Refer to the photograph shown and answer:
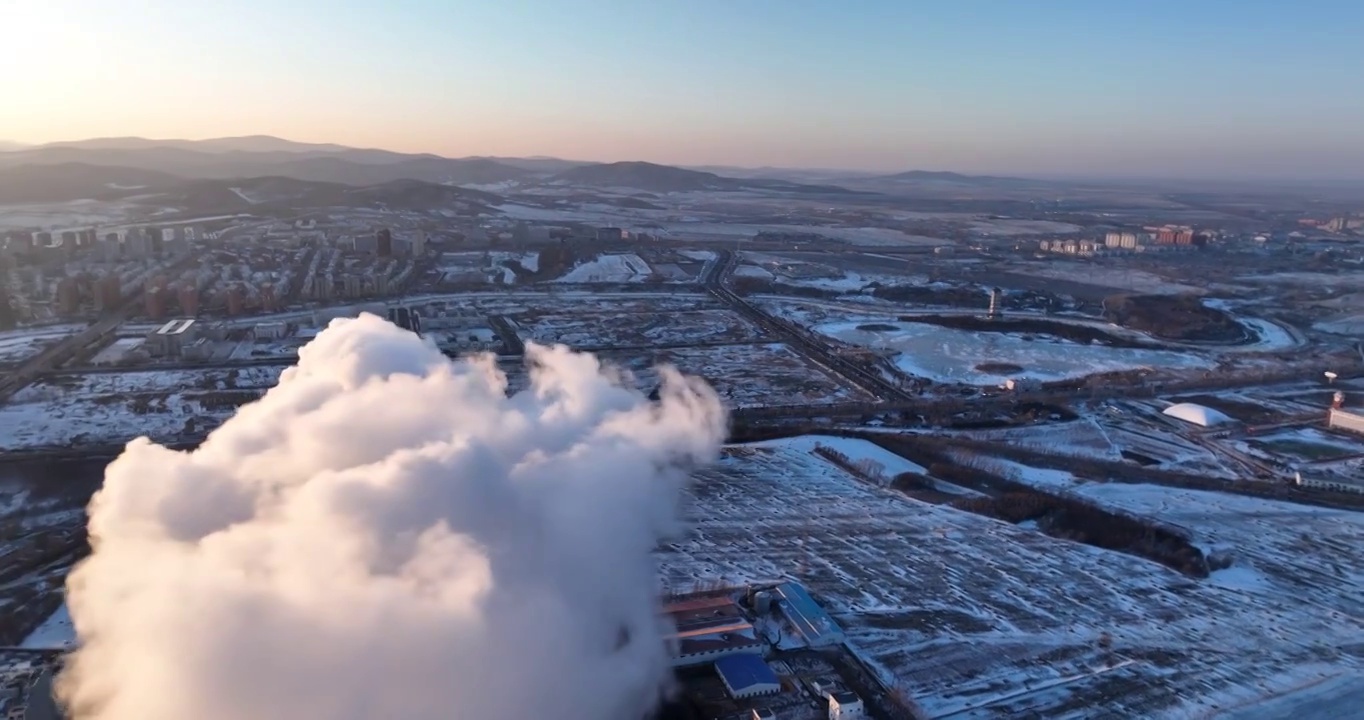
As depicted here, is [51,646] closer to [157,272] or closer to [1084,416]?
[1084,416]

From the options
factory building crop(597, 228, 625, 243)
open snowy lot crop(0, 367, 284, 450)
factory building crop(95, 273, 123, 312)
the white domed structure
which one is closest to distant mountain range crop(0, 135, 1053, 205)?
factory building crop(597, 228, 625, 243)

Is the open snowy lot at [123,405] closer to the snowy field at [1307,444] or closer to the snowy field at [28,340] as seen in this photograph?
the snowy field at [28,340]

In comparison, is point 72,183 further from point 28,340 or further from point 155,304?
point 28,340

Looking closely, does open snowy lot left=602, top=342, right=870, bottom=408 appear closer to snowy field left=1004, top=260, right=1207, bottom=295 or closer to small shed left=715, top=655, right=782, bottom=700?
small shed left=715, top=655, right=782, bottom=700

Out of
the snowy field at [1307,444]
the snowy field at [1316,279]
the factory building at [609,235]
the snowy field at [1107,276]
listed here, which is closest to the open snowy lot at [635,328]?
the snowy field at [1307,444]

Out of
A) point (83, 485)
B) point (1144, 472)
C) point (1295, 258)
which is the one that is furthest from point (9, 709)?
point (1295, 258)

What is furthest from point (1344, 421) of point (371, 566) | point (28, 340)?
point (28, 340)
